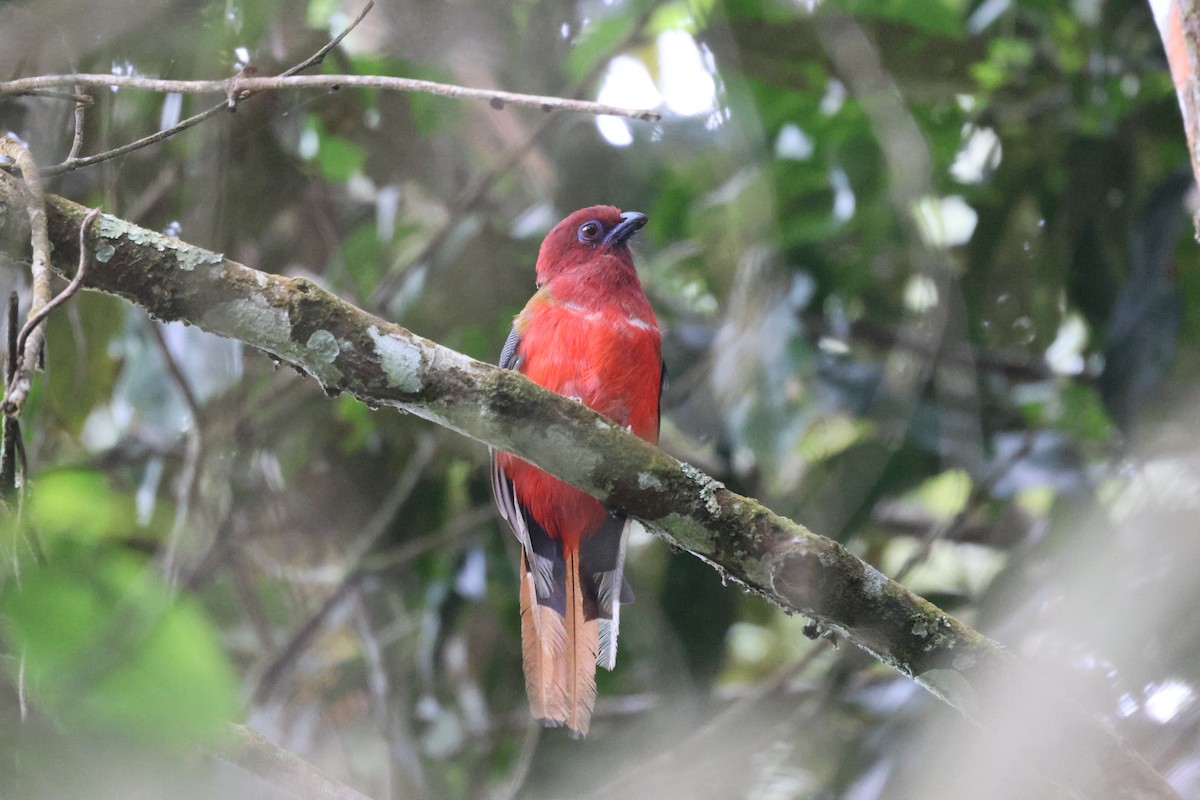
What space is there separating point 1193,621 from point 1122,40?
2.37 meters

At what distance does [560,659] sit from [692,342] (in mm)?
2059

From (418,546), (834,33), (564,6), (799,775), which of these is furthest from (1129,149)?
(418,546)

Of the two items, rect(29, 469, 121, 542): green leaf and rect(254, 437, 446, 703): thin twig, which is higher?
rect(254, 437, 446, 703): thin twig

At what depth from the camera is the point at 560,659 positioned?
10.2 ft

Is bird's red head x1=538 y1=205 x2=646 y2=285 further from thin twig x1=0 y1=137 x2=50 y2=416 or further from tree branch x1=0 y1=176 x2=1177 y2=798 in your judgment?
thin twig x1=0 y1=137 x2=50 y2=416

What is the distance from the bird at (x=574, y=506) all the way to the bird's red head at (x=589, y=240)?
0.19 meters

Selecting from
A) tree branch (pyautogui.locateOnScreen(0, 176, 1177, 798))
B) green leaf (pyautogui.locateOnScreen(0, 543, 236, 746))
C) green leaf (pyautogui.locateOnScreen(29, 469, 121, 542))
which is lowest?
green leaf (pyautogui.locateOnScreen(0, 543, 236, 746))

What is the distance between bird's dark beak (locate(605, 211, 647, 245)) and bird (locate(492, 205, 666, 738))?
0.83 feet

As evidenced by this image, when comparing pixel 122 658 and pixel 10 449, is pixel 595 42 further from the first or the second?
pixel 122 658

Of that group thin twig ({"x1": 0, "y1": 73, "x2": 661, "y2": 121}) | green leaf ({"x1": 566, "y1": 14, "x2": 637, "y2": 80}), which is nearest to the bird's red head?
green leaf ({"x1": 566, "y1": 14, "x2": 637, "y2": 80})

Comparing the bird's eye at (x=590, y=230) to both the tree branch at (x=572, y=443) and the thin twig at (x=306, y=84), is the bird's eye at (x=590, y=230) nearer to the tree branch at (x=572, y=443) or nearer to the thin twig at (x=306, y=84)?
the tree branch at (x=572, y=443)

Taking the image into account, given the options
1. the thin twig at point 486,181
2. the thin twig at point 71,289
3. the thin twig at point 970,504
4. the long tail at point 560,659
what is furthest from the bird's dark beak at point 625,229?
the thin twig at point 71,289

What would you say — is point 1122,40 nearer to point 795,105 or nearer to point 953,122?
point 953,122

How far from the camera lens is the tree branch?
7.06 ft
